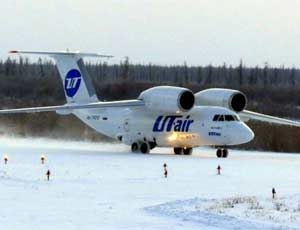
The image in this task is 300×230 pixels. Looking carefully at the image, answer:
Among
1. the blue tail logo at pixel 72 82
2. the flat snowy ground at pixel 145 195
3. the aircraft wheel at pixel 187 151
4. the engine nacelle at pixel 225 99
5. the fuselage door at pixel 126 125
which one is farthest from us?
the blue tail logo at pixel 72 82

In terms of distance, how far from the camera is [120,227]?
13.2 m

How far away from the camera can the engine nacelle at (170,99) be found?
3372cm

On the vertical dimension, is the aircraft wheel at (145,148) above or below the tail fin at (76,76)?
below

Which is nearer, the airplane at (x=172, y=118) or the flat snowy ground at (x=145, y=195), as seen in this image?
the flat snowy ground at (x=145, y=195)

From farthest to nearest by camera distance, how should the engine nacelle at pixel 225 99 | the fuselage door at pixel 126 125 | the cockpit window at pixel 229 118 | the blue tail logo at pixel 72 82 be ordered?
the blue tail logo at pixel 72 82
the fuselage door at pixel 126 125
the engine nacelle at pixel 225 99
the cockpit window at pixel 229 118

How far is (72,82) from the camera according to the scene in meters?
39.6

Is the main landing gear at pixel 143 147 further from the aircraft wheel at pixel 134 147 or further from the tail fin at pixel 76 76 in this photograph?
the tail fin at pixel 76 76

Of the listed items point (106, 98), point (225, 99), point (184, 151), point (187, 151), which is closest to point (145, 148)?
point (184, 151)

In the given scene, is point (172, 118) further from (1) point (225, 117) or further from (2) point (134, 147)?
(1) point (225, 117)

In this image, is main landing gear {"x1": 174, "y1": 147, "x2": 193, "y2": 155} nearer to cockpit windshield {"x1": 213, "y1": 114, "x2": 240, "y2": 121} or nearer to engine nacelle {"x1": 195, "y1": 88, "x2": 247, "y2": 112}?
engine nacelle {"x1": 195, "y1": 88, "x2": 247, "y2": 112}

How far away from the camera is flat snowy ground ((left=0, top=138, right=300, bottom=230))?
1388cm

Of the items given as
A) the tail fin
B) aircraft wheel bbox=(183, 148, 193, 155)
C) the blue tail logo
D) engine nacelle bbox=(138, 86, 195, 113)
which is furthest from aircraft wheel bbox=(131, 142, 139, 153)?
the blue tail logo

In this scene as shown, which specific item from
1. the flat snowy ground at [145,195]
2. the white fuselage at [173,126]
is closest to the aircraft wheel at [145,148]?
the white fuselage at [173,126]

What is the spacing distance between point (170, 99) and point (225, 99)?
3.02 meters
